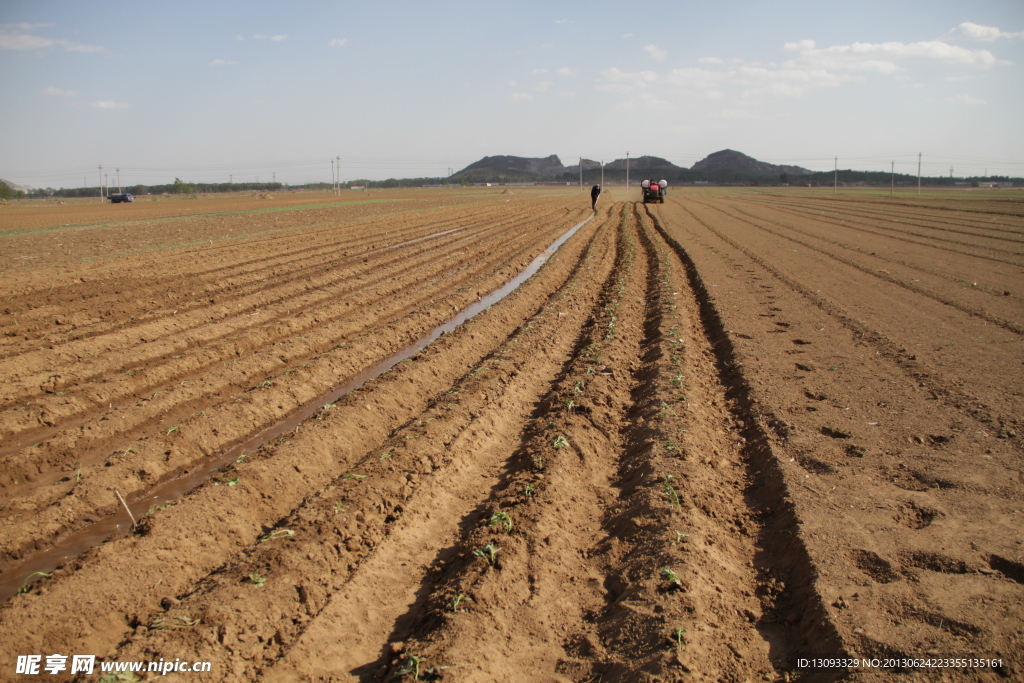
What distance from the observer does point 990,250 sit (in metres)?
17.9

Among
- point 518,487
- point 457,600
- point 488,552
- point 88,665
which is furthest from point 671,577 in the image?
point 88,665

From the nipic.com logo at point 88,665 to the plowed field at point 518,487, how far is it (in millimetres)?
50

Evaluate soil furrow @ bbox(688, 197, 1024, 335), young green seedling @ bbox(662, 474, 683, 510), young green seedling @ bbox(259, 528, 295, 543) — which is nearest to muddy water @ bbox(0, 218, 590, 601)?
young green seedling @ bbox(259, 528, 295, 543)

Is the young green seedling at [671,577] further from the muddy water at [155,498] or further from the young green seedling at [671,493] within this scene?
the muddy water at [155,498]

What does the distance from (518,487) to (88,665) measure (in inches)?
118

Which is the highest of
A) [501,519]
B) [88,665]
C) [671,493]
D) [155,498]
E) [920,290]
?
[920,290]

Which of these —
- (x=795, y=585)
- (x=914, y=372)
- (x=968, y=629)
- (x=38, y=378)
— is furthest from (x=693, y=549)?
(x=38, y=378)

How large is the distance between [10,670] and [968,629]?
17.3 feet

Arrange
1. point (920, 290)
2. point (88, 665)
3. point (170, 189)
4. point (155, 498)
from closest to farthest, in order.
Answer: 1. point (88, 665)
2. point (155, 498)
3. point (920, 290)
4. point (170, 189)

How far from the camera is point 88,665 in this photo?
335cm

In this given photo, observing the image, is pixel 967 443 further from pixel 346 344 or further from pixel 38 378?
pixel 38 378

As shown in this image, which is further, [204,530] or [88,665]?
[204,530]

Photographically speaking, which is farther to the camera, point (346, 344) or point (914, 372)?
Answer: point (346, 344)

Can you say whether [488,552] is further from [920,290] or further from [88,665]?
[920,290]
